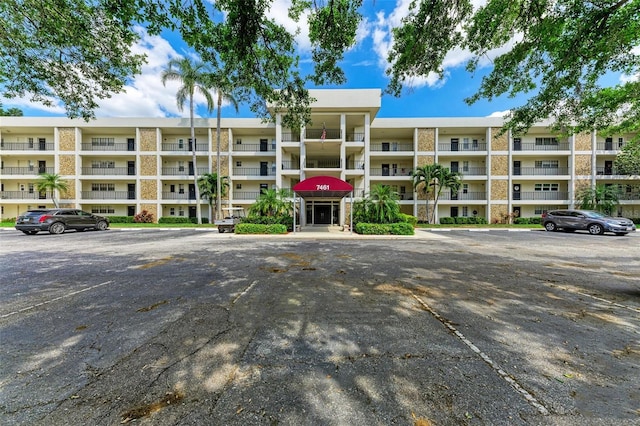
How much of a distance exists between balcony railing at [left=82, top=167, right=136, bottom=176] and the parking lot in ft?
86.7

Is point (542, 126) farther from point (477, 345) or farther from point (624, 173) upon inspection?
point (477, 345)

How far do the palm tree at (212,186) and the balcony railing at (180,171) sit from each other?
2.57m

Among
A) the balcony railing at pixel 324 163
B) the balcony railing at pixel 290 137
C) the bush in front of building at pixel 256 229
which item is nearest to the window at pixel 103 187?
the balcony railing at pixel 290 137

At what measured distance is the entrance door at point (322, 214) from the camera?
24.7 m

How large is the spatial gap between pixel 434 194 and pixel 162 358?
27.8 meters

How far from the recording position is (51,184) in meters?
25.4

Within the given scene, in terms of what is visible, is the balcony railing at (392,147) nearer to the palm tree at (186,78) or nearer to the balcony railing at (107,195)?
the palm tree at (186,78)

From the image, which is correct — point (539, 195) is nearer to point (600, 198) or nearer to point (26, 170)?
point (600, 198)

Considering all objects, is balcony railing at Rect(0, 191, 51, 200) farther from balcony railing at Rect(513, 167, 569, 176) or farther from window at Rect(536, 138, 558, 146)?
window at Rect(536, 138, 558, 146)

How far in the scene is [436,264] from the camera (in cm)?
788

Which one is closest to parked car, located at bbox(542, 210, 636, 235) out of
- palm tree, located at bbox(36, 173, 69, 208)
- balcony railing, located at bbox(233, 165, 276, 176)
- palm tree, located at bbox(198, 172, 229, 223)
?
balcony railing, located at bbox(233, 165, 276, 176)

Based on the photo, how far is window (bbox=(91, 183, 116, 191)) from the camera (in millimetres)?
28766

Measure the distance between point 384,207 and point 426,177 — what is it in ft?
33.9

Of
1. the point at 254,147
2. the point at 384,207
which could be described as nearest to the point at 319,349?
the point at 384,207
